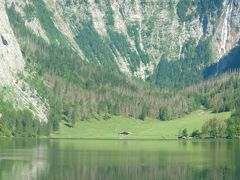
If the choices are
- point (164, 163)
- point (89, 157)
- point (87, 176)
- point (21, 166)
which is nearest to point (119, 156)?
point (89, 157)

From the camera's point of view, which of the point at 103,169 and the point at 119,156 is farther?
the point at 119,156

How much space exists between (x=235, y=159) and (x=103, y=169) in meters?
40.5

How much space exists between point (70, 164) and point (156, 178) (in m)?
33.0

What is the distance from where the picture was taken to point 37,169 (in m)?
156

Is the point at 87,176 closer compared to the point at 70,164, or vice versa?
the point at 87,176

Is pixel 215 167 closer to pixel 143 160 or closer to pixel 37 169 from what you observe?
pixel 143 160

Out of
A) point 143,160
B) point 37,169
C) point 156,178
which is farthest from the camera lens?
point 143,160

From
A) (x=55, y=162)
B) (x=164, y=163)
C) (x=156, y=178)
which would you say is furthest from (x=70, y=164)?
(x=156, y=178)

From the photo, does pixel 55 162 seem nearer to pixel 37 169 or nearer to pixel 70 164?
pixel 70 164

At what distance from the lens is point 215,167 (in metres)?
161

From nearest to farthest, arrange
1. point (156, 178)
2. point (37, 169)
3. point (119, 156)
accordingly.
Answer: point (156, 178) → point (37, 169) → point (119, 156)

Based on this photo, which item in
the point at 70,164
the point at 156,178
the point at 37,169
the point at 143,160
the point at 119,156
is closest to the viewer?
the point at 156,178

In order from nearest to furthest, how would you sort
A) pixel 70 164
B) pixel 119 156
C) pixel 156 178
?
pixel 156 178 < pixel 70 164 < pixel 119 156

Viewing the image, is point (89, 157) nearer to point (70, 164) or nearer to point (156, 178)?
point (70, 164)
